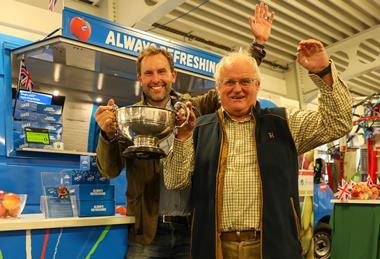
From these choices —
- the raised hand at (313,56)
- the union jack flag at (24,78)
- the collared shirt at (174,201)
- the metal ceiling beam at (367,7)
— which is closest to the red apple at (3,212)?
the collared shirt at (174,201)

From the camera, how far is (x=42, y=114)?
2.91 meters

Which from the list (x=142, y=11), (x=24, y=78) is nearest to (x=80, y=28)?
(x=24, y=78)

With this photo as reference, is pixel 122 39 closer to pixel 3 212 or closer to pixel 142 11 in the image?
pixel 3 212

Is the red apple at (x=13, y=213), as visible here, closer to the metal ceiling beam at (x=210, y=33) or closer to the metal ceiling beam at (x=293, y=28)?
the metal ceiling beam at (x=210, y=33)

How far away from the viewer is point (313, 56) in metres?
1.86

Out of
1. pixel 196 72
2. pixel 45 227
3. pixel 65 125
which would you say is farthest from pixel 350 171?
pixel 45 227

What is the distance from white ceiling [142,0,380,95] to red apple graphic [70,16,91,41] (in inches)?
132

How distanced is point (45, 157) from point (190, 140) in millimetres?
1442

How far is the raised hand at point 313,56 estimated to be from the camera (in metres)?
1.83

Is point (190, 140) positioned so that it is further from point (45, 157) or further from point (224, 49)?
point (224, 49)

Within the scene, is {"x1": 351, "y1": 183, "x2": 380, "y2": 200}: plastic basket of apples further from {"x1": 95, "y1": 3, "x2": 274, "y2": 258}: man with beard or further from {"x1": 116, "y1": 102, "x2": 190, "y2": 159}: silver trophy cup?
{"x1": 116, "y1": 102, "x2": 190, "y2": 159}: silver trophy cup

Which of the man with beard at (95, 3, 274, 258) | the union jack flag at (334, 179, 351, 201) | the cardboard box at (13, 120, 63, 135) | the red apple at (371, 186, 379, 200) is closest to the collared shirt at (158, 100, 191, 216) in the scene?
the man with beard at (95, 3, 274, 258)

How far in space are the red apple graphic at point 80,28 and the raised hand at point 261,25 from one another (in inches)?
42.5

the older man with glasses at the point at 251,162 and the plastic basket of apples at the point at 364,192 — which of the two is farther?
the plastic basket of apples at the point at 364,192
